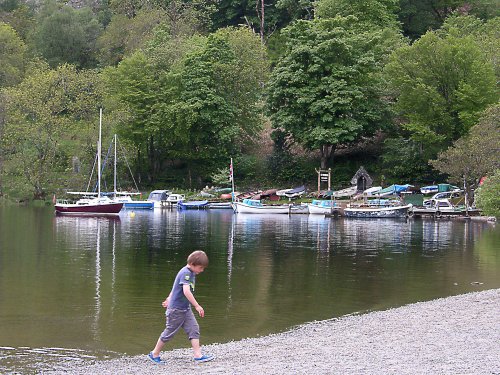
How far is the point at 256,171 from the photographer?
88.7 m

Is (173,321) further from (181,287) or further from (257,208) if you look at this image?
(257,208)

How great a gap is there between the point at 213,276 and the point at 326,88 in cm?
5064

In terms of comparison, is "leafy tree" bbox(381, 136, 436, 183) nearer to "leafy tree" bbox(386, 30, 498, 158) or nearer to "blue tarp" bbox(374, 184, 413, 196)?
"leafy tree" bbox(386, 30, 498, 158)

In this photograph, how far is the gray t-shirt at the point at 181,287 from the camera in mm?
16031

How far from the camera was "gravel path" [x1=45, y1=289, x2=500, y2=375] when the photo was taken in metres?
15.5

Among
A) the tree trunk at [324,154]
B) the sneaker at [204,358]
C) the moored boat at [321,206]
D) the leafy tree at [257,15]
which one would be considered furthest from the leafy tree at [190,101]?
the sneaker at [204,358]

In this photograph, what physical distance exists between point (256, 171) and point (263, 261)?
166 feet

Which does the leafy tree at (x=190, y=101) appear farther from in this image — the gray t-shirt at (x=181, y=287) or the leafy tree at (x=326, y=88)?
the gray t-shirt at (x=181, y=287)

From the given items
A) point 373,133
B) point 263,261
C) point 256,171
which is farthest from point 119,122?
point 263,261

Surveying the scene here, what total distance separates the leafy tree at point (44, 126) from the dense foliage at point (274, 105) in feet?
0.49

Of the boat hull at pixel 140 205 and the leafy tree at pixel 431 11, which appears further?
the leafy tree at pixel 431 11

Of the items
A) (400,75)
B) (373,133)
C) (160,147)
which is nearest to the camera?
(400,75)

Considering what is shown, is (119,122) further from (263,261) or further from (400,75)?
(263,261)

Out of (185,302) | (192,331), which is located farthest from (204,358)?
(185,302)
